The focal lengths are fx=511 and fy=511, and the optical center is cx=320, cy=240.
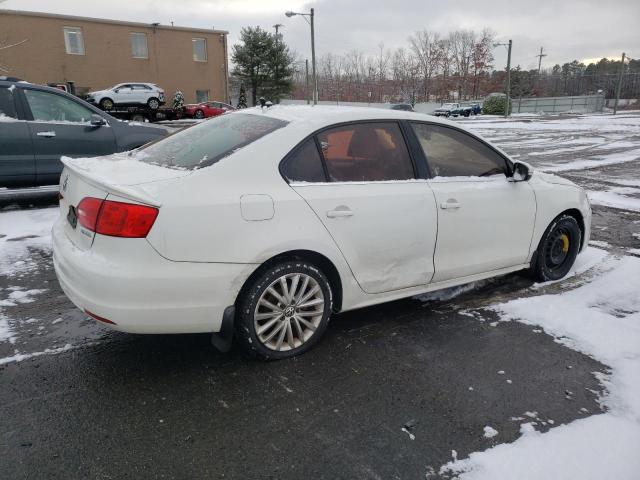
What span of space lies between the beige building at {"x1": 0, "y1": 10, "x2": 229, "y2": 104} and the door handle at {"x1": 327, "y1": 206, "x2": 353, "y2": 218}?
3566cm

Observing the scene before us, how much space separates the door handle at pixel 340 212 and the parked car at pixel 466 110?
1867 inches

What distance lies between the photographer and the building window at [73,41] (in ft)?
118

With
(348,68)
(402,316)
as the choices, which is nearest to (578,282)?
(402,316)

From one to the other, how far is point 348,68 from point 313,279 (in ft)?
282

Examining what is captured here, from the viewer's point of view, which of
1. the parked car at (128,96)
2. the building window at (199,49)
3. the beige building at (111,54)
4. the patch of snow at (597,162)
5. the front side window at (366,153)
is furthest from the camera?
the building window at (199,49)

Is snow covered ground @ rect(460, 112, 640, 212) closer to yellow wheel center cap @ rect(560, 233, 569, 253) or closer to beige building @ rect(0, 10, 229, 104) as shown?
yellow wheel center cap @ rect(560, 233, 569, 253)

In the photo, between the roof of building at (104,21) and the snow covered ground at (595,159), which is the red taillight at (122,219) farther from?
the roof of building at (104,21)

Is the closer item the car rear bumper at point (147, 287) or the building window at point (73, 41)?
the car rear bumper at point (147, 287)

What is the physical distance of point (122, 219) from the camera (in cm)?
271

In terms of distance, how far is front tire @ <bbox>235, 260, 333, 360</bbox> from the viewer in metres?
3.02

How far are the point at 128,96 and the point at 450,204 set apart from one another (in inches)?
1242

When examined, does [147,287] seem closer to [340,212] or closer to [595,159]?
[340,212]

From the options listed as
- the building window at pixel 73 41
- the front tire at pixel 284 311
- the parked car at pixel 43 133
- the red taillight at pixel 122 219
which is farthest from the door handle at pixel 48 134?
the building window at pixel 73 41

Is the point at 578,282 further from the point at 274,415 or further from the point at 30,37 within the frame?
the point at 30,37
